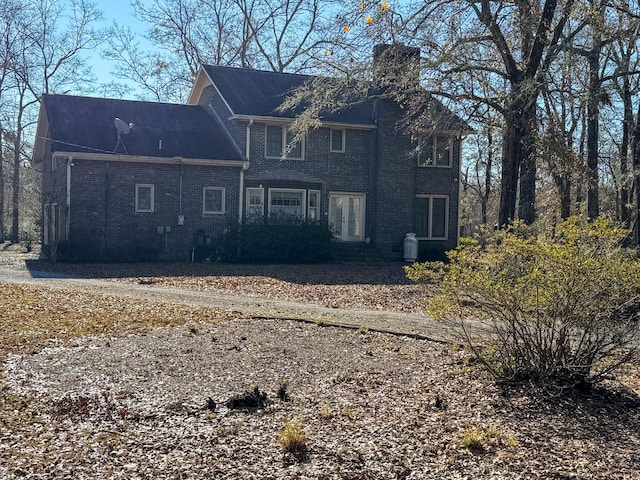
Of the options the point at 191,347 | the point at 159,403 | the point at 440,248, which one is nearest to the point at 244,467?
the point at 159,403

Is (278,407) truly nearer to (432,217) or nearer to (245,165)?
(245,165)

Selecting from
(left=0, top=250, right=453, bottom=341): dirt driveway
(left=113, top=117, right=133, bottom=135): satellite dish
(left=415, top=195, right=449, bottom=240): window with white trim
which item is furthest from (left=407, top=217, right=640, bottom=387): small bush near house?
(left=415, top=195, right=449, bottom=240): window with white trim

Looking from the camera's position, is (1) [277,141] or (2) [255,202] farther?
(1) [277,141]

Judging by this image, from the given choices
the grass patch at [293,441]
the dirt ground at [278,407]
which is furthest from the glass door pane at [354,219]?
the grass patch at [293,441]

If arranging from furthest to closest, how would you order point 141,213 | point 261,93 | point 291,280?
point 261,93
point 141,213
point 291,280

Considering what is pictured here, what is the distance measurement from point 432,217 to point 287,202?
5.63m

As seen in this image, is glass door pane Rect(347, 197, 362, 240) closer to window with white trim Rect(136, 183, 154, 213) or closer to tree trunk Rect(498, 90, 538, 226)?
window with white trim Rect(136, 183, 154, 213)

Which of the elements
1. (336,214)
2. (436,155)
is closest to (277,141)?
(336,214)

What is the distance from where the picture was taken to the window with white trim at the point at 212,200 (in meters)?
23.0

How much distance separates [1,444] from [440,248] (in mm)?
21797

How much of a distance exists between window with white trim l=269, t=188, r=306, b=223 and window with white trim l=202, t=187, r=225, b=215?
1713 millimetres

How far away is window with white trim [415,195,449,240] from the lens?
25.6 metres

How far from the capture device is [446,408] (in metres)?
5.91

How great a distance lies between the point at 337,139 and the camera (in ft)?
82.0
